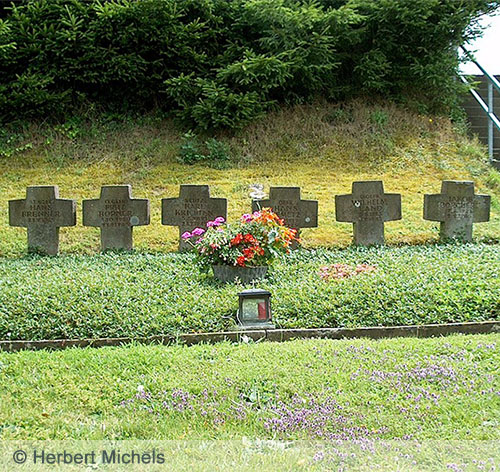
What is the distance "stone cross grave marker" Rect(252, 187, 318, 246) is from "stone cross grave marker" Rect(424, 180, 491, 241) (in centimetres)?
176

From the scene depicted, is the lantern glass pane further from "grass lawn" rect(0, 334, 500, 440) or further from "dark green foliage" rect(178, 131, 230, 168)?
"dark green foliage" rect(178, 131, 230, 168)

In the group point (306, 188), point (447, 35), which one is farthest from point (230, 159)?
point (447, 35)

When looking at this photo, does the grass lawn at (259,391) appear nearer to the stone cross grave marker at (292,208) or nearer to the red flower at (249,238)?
the red flower at (249,238)

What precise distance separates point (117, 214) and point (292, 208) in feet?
8.07

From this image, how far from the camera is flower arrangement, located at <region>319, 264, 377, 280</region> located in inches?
276

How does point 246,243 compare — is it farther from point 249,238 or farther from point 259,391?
point 259,391

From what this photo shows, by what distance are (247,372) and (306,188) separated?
7.15 metres

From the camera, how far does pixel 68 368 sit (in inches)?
186

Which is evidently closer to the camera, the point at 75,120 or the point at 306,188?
the point at 306,188

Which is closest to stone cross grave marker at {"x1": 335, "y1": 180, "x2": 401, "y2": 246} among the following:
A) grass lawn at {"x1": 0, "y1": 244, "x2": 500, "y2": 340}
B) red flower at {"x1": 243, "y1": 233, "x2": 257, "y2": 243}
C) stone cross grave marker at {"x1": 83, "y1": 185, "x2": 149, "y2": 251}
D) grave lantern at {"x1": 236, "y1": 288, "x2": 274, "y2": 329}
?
grass lawn at {"x1": 0, "y1": 244, "x2": 500, "y2": 340}

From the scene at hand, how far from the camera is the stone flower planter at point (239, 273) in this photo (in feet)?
23.2

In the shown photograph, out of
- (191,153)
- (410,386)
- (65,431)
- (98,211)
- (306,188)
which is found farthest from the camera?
(191,153)

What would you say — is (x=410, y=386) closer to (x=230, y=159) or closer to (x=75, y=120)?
(x=230, y=159)

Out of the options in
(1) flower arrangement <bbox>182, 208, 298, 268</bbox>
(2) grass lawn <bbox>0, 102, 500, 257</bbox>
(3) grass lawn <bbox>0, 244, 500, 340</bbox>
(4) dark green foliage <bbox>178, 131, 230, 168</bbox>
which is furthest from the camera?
(4) dark green foliage <bbox>178, 131, 230, 168</bbox>
